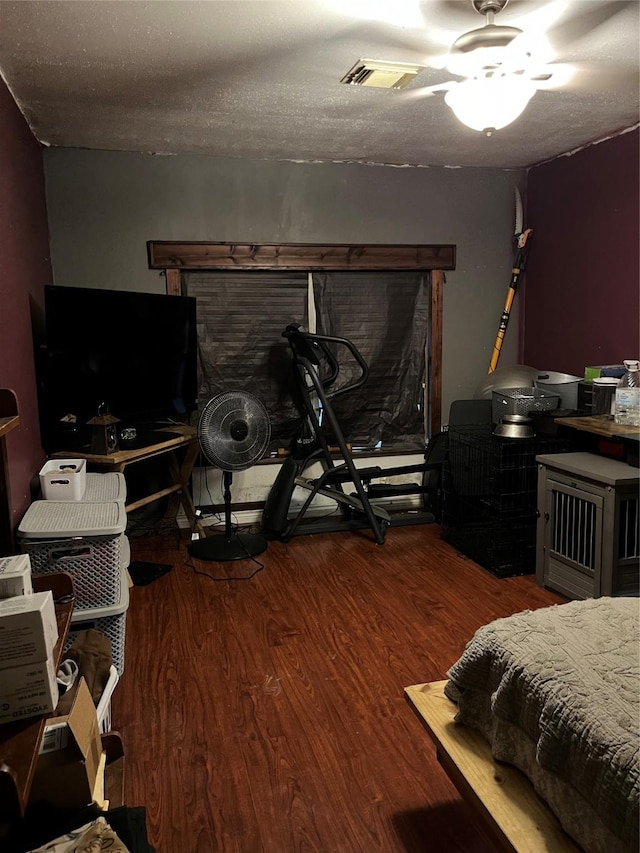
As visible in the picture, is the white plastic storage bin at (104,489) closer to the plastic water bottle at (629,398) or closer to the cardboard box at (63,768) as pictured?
the cardboard box at (63,768)

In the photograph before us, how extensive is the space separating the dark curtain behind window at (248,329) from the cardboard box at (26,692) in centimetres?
300

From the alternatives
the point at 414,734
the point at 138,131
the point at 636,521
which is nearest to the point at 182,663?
the point at 414,734

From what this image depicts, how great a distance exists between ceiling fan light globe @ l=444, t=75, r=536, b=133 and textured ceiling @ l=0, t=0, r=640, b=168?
206mm

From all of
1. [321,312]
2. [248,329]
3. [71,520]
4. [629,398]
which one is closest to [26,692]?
[71,520]

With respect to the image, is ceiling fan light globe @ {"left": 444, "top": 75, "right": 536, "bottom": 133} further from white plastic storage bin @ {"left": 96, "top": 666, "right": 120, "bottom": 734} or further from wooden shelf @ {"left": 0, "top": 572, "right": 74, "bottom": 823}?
white plastic storage bin @ {"left": 96, "top": 666, "right": 120, "bottom": 734}

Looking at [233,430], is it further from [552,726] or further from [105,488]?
Result: [552,726]

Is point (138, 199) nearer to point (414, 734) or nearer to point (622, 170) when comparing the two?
point (622, 170)

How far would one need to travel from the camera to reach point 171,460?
12.7 ft

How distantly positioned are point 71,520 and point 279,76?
196 cm

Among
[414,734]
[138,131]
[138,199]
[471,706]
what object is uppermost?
[138,131]

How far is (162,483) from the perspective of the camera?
411cm

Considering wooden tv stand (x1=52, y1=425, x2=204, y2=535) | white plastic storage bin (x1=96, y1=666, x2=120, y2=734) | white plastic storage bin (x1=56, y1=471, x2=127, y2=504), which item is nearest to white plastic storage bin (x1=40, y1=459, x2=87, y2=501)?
white plastic storage bin (x1=56, y1=471, x2=127, y2=504)

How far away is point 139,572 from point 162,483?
77 centimetres

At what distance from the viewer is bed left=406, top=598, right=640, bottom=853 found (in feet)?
3.77
